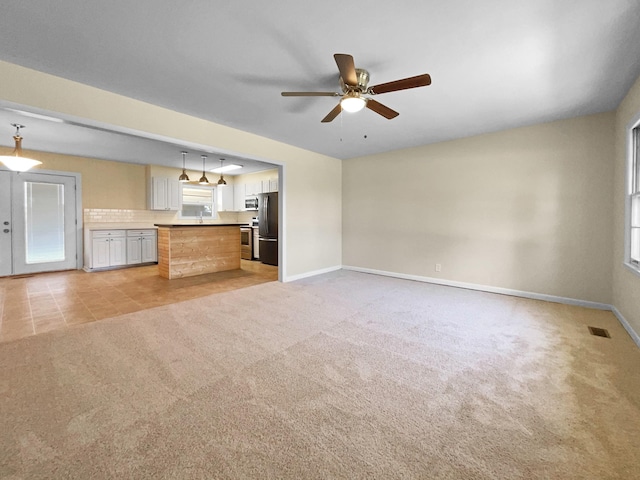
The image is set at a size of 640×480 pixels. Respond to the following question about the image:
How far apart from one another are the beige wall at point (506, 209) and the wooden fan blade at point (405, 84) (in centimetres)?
287

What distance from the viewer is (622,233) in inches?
121

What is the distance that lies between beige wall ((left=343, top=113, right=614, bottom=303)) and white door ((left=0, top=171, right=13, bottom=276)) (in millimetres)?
7279

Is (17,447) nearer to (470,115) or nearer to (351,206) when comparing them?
(470,115)

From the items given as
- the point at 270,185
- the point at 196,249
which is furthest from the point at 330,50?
the point at 270,185

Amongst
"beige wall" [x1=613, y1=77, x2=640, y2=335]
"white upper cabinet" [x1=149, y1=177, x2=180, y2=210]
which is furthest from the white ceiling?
"white upper cabinet" [x1=149, y1=177, x2=180, y2=210]

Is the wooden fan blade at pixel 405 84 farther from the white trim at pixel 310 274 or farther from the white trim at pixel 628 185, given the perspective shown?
the white trim at pixel 310 274

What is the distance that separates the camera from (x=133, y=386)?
1.85 m

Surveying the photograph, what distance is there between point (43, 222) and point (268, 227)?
4718 millimetres

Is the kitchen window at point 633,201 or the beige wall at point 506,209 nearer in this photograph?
the kitchen window at point 633,201

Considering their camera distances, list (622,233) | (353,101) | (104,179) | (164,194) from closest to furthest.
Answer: (353,101), (622,233), (104,179), (164,194)

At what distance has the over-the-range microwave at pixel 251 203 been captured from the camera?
314 inches

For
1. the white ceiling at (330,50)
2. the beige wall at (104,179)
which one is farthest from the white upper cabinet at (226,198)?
the white ceiling at (330,50)

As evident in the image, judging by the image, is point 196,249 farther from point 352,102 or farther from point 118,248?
point 352,102

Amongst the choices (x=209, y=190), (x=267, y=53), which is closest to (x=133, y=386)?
(x=267, y=53)
